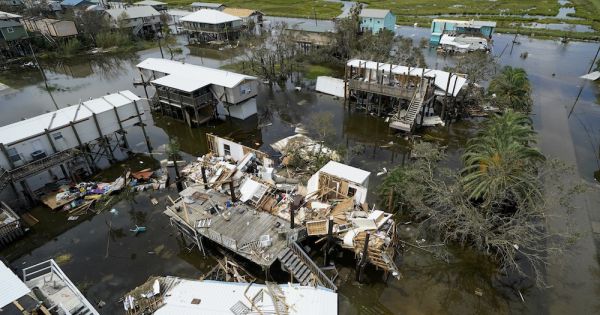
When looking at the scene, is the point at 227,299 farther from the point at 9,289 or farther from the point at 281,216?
the point at 9,289

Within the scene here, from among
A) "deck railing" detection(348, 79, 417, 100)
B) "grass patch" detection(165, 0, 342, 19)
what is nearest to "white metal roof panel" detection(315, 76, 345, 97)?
"deck railing" detection(348, 79, 417, 100)

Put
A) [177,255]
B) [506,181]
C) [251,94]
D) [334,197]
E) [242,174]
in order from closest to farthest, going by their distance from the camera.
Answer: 1. [506,181]
2. [177,255]
3. [334,197]
4. [242,174]
5. [251,94]

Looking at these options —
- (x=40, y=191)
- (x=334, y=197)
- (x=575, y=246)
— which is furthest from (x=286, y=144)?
(x=575, y=246)

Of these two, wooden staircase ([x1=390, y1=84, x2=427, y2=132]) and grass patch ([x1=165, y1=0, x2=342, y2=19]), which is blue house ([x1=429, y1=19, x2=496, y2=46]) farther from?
wooden staircase ([x1=390, y1=84, x2=427, y2=132])

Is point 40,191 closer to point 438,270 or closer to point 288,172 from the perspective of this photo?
point 288,172

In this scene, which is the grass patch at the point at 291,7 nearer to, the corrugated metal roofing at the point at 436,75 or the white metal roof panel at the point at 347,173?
the corrugated metal roofing at the point at 436,75

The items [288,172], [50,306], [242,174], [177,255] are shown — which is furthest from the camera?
[288,172]
